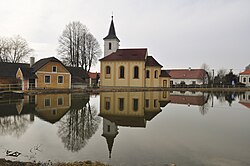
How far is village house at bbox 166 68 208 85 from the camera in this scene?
64312mm

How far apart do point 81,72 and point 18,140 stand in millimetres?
37126

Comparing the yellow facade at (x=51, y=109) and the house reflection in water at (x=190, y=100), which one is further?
the house reflection in water at (x=190, y=100)

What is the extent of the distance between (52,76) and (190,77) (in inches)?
1840

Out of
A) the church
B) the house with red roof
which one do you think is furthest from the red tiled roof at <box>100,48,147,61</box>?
the house with red roof

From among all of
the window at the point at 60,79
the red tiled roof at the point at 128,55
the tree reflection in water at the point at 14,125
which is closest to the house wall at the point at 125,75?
the red tiled roof at the point at 128,55

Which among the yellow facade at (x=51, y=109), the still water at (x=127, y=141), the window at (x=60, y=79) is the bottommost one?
the still water at (x=127, y=141)

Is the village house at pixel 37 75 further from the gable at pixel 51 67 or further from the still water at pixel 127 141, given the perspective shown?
the still water at pixel 127 141

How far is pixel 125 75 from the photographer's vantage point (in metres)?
41.3

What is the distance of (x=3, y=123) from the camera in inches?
386

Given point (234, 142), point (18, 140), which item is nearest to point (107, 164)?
point (18, 140)

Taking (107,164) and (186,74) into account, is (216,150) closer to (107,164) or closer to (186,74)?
(107,164)

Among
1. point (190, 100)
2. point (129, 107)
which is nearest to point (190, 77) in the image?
point (190, 100)

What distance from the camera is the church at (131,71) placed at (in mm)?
40969

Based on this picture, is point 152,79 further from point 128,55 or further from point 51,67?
point 51,67
